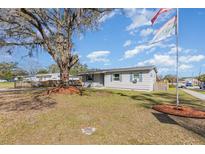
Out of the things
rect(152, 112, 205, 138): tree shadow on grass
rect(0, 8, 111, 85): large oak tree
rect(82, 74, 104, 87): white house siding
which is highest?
rect(0, 8, 111, 85): large oak tree

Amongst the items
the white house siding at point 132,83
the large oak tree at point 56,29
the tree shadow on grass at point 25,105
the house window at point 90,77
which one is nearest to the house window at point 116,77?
the white house siding at point 132,83

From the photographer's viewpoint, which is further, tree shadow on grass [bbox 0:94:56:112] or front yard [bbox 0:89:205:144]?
tree shadow on grass [bbox 0:94:56:112]

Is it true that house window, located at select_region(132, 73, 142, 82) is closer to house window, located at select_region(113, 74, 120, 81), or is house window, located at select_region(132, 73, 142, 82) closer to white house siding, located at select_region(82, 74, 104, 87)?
house window, located at select_region(113, 74, 120, 81)

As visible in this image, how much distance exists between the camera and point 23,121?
477cm

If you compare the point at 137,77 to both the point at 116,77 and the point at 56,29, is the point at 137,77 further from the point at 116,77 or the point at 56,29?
the point at 56,29

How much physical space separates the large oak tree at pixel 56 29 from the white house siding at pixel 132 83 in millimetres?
8177

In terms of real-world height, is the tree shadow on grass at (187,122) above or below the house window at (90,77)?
below

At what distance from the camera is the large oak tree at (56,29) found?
10.9 metres

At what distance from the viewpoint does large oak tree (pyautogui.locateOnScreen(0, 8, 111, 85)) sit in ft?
35.8

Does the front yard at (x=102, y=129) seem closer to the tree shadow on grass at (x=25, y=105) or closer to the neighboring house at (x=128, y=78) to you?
the tree shadow on grass at (x=25, y=105)

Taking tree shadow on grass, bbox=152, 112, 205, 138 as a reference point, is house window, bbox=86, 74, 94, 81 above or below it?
above

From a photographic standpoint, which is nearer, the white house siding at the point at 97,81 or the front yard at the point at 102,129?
the front yard at the point at 102,129

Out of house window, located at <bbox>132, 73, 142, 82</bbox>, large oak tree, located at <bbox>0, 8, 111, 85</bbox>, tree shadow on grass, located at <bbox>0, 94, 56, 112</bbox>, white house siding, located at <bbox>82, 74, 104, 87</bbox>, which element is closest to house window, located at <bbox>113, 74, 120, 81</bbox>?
house window, located at <bbox>132, 73, 142, 82</bbox>
